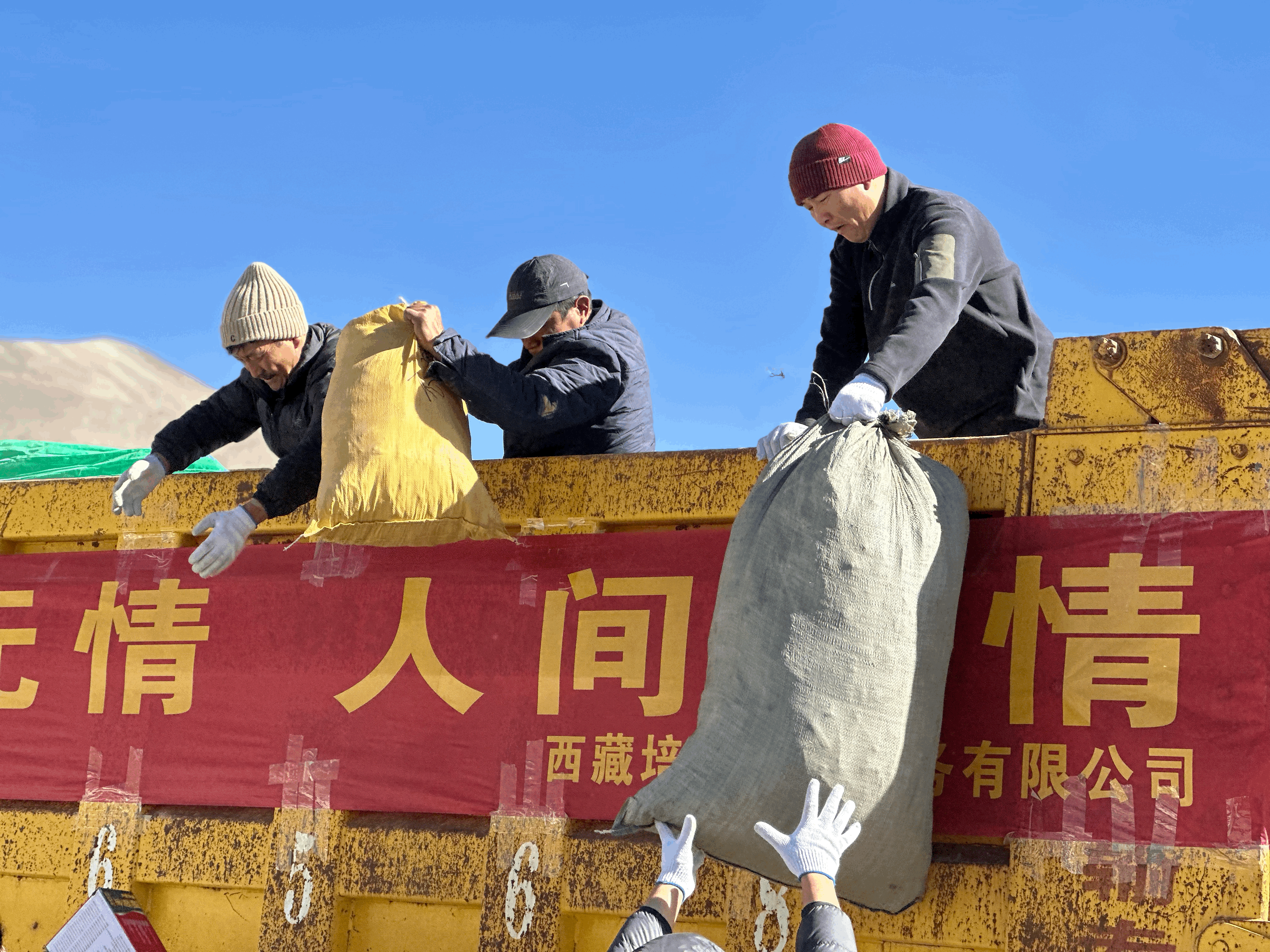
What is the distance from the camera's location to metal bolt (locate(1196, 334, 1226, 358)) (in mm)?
Answer: 2355

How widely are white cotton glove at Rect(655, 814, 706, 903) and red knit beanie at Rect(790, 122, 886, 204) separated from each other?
1.36 metres

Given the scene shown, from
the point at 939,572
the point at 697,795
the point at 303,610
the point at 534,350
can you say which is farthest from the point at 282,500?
the point at 939,572

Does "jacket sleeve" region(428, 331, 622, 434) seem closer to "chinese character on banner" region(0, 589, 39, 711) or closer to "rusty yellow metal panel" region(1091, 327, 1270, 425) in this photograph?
"rusty yellow metal panel" region(1091, 327, 1270, 425)

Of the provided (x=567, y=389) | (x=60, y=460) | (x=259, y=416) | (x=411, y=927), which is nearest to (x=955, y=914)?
(x=411, y=927)

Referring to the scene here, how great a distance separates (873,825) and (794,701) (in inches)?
9.7

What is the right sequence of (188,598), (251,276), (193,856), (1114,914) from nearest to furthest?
1. (1114,914)
2. (193,856)
3. (188,598)
4. (251,276)

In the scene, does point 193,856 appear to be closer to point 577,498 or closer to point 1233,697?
point 577,498

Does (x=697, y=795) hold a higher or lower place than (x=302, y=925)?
higher

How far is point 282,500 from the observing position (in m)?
3.18

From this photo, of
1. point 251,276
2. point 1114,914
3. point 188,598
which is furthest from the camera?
point 251,276

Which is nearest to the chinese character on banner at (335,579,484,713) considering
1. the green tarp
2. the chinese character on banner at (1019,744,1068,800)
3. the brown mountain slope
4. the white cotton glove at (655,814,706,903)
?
the white cotton glove at (655,814,706,903)

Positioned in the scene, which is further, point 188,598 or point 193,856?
point 188,598

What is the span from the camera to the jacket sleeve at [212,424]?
148 inches

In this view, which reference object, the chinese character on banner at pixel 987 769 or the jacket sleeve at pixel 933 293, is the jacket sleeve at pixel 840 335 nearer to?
the jacket sleeve at pixel 933 293
